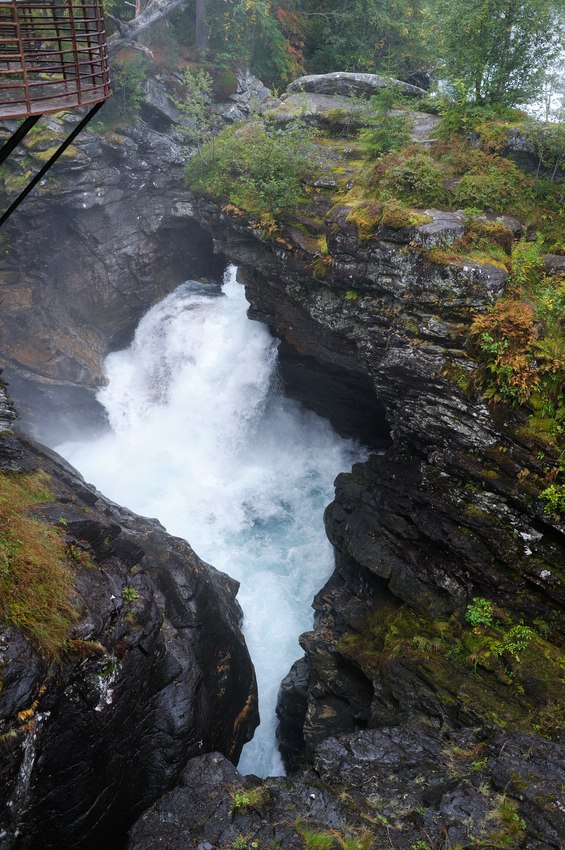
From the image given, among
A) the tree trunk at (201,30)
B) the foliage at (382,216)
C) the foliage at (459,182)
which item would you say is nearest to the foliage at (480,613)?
the foliage at (382,216)

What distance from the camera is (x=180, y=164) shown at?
2091cm

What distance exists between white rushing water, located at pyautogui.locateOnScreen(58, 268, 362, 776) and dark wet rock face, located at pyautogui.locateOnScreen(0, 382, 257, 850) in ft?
11.2

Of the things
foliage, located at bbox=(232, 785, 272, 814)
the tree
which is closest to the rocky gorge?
foliage, located at bbox=(232, 785, 272, 814)

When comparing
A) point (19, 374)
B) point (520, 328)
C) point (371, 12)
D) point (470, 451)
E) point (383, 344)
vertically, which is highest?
point (371, 12)

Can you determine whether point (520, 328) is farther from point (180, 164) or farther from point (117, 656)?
point (180, 164)

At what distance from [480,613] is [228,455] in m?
11.4

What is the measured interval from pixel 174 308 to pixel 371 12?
47.9 feet

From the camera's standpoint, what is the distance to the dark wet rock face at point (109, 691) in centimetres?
670

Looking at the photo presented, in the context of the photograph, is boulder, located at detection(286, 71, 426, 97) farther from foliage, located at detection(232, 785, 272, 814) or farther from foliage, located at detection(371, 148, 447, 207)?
foliage, located at detection(232, 785, 272, 814)

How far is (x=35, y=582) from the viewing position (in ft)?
24.0

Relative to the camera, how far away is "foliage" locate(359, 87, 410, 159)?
45.2ft

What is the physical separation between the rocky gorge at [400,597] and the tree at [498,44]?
5.32 ft

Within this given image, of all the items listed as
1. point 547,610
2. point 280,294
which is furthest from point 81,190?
point 547,610

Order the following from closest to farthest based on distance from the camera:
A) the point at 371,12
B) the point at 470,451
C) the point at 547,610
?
the point at 547,610
the point at 470,451
the point at 371,12
